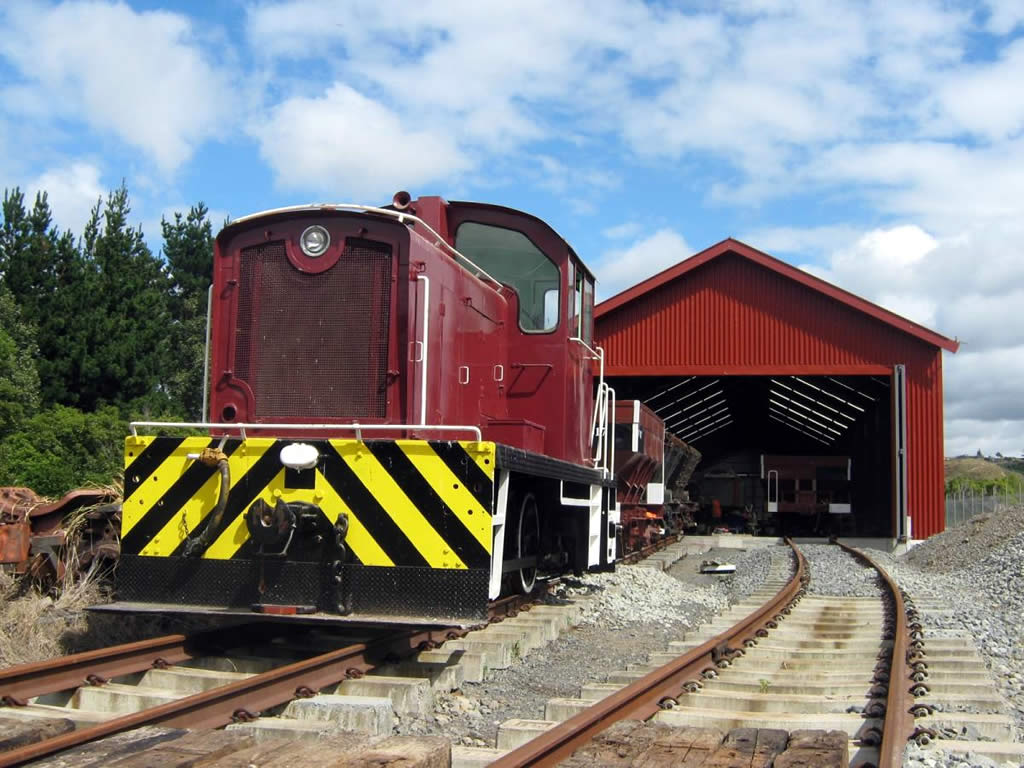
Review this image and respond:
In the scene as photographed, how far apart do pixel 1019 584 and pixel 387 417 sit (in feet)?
30.2

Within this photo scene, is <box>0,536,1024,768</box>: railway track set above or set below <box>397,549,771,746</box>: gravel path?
above

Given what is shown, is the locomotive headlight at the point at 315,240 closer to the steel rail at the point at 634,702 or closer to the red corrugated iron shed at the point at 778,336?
the steel rail at the point at 634,702

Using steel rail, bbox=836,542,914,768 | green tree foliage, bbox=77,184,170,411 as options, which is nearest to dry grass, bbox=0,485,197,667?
steel rail, bbox=836,542,914,768

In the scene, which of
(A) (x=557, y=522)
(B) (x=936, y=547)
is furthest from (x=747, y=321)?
(A) (x=557, y=522)

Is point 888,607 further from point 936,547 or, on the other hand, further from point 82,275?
A: point 82,275

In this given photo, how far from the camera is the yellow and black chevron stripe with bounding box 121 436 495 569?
17.4ft

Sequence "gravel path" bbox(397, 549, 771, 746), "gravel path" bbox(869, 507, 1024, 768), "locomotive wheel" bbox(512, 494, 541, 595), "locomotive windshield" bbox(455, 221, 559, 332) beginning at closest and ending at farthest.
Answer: "gravel path" bbox(397, 549, 771, 746), "gravel path" bbox(869, 507, 1024, 768), "locomotive wheel" bbox(512, 494, 541, 595), "locomotive windshield" bbox(455, 221, 559, 332)

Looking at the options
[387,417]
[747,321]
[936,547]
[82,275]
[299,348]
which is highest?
[82,275]

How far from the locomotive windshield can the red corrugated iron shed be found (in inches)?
612

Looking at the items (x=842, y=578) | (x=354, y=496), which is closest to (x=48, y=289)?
(x=842, y=578)

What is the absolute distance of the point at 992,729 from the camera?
4359 mm

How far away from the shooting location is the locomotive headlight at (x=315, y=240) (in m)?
6.21

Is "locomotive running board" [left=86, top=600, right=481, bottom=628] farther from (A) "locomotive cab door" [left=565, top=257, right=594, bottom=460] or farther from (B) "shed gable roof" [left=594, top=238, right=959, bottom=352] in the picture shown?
(B) "shed gable roof" [left=594, top=238, right=959, bottom=352]

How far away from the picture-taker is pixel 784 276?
22656 millimetres
